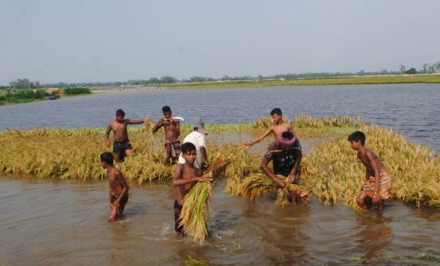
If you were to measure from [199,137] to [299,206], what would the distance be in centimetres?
237

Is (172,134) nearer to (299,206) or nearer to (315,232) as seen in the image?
(299,206)

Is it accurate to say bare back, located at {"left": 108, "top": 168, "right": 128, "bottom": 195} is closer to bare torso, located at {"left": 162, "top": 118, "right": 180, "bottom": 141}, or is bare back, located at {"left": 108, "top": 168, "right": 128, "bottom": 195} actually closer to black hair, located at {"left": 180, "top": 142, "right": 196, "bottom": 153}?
black hair, located at {"left": 180, "top": 142, "right": 196, "bottom": 153}

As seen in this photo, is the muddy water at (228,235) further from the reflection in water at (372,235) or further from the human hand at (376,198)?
the human hand at (376,198)

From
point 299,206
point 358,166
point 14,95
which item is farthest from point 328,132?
point 14,95

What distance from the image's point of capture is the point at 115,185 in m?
7.20

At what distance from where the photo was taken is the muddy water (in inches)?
229

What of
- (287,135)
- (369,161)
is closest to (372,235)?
(369,161)

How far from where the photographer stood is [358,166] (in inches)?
400

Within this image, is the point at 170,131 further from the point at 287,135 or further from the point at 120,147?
the point at 287,135

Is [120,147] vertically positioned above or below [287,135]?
below

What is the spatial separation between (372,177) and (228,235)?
2675 millimetres

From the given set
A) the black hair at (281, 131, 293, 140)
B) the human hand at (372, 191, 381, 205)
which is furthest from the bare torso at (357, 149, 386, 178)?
the black hair at (281, 131, 293, 140)

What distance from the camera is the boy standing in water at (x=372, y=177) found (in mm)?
6789

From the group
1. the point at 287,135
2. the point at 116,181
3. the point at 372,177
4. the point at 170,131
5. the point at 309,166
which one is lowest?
the point at 309,166
